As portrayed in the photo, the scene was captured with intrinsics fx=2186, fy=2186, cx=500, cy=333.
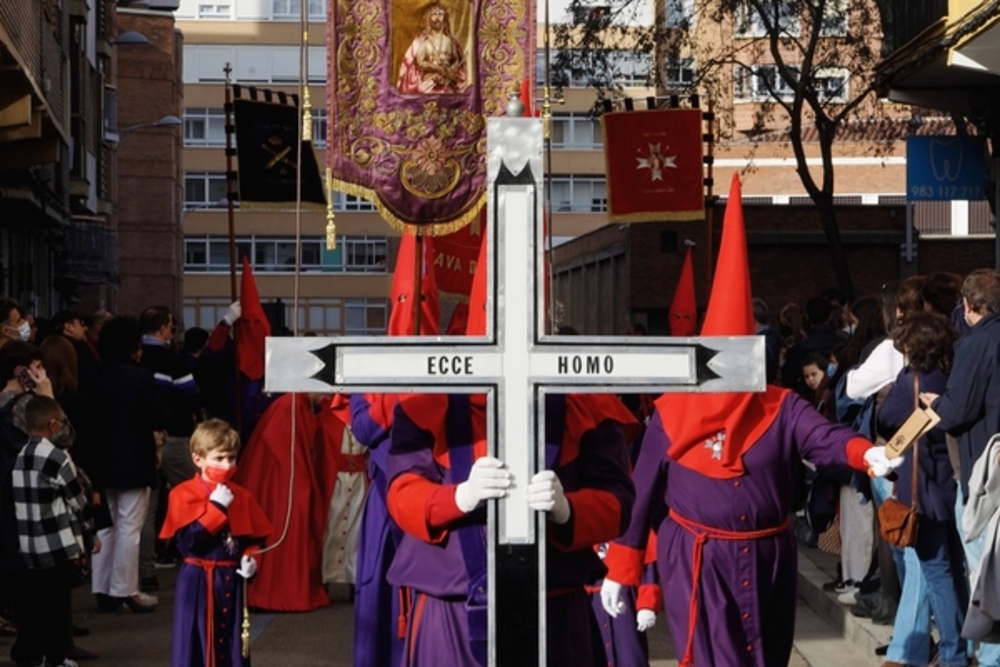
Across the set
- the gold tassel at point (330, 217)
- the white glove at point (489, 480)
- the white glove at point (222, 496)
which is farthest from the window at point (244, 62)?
the white glove at point (489, 480)

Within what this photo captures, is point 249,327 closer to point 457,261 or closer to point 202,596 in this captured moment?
point 202,596

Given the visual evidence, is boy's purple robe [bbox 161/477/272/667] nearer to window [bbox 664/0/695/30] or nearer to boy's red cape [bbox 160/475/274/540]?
boy's red cape [bbox 160/475/274/540]

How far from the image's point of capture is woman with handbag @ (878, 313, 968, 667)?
9828mm

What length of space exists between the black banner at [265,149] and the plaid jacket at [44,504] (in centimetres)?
422

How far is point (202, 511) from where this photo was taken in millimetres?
9477

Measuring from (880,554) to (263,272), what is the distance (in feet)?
229

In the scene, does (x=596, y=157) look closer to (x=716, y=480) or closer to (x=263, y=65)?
(x=263, y=65)

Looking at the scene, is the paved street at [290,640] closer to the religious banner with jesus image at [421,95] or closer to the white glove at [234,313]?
the white glove at [234,313]

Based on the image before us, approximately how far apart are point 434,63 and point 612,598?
6.66ft

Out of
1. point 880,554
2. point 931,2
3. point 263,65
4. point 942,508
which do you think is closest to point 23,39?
point 931,2

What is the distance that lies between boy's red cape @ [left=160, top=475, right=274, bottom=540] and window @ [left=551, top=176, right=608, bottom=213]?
236 feet

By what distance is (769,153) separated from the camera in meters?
61.7

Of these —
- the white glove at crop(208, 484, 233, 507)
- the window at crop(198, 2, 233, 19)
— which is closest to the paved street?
the white glove at crop(208, 484, 233, 507)

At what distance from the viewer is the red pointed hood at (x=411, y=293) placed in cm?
825
